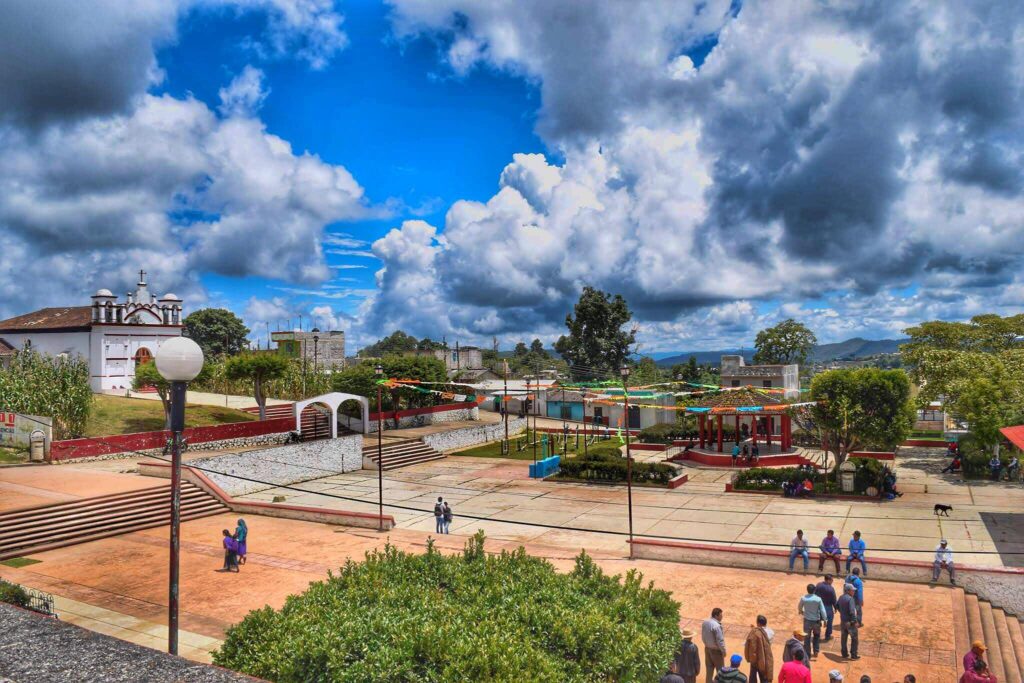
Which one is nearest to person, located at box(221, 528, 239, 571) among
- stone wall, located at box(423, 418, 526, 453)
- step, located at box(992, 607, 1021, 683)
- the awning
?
step, located at box(992, 607, 1021, 683)

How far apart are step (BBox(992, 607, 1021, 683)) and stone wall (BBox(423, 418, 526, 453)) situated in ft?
103

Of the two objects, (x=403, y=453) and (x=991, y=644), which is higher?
(x=403, y=453)

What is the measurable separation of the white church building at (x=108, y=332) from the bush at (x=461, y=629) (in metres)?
44.1

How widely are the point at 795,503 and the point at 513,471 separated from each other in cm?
1450

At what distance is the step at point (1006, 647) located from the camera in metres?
12.4

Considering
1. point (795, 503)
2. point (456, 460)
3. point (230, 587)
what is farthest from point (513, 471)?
point (230, 587)

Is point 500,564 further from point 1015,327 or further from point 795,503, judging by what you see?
point 1015,327

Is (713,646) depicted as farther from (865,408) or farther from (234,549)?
(865,408)

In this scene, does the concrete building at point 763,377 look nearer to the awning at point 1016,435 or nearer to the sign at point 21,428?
the awning at point 1016,435

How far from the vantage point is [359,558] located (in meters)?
18.4

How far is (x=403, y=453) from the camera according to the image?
127 ft

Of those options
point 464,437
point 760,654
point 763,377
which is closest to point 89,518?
point 760,654

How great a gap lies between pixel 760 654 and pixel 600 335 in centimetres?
6578

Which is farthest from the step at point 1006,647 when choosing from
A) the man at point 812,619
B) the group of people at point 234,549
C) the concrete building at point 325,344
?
the concrete building at point 325,344
